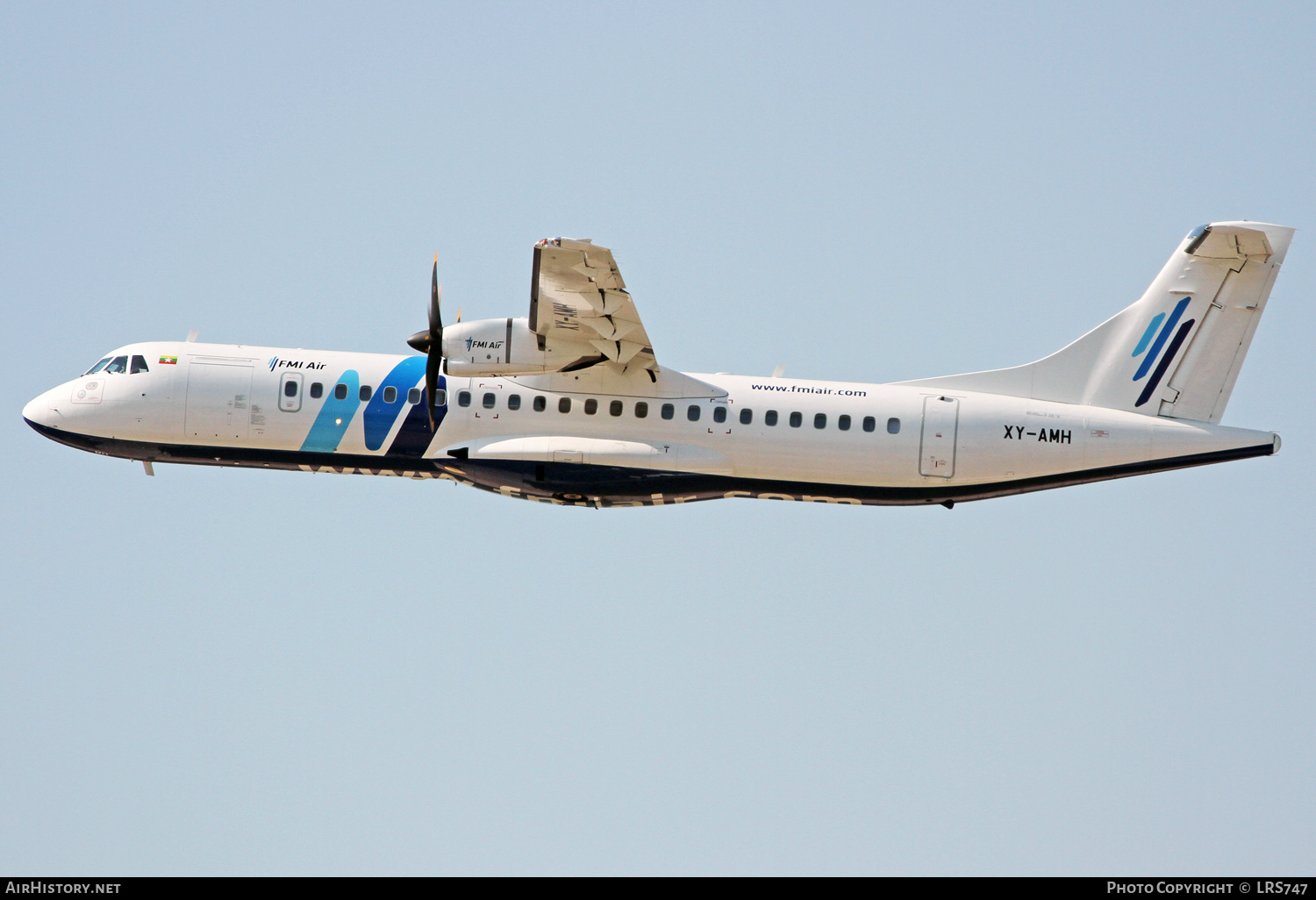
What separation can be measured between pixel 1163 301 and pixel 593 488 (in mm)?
10123

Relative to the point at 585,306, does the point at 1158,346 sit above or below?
below

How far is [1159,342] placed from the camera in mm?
24828

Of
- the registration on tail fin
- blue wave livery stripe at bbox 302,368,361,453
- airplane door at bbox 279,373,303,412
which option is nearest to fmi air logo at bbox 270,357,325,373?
airplane door at bbox 279,373,303,412

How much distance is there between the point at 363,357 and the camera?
1006 inches

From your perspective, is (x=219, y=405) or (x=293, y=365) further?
(x=293, y=365)

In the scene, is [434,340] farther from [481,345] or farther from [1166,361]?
[1166,361]

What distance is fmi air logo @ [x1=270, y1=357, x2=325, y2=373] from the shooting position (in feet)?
83.3

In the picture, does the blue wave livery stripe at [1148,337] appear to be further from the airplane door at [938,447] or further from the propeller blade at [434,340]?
the propeller blade at [434,340]

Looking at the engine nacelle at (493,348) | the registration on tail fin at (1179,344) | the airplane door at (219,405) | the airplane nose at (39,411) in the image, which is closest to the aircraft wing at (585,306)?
the engine nacelle at (493,348)

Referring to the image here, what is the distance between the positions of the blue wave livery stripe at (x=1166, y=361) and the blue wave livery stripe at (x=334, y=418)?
13.2m

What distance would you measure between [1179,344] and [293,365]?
15.0 m

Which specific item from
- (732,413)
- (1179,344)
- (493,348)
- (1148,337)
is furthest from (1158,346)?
(493,348)
